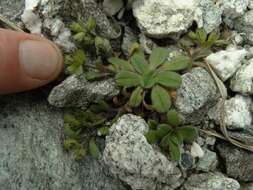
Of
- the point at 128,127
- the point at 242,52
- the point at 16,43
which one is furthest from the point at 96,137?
the point at 242,52

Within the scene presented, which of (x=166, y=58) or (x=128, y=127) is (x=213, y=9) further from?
(x=128, y=127)

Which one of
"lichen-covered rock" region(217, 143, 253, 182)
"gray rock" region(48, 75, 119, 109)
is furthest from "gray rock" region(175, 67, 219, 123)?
"gray rock" region(48, 75, 119, 109)

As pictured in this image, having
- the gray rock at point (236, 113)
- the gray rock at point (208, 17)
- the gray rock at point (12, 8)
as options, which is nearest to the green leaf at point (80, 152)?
the gray rock at point (236, 113)

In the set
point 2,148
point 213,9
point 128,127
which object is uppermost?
point 213,9

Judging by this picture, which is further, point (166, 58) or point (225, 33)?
point (225, 33)

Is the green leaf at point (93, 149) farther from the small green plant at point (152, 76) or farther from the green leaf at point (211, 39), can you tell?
the green leaf at point (211, 39)

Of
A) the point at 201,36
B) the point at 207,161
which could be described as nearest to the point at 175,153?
the point at 207,161
